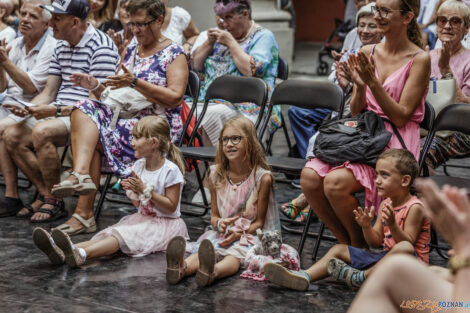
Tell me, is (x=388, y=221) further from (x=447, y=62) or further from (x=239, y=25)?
(x=239, y=25)

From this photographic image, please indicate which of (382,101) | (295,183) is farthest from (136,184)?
(295,183)

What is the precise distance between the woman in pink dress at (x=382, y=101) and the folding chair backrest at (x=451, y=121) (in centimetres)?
16

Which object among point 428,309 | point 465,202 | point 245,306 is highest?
point 465,202

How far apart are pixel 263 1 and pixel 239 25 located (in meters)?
5.26

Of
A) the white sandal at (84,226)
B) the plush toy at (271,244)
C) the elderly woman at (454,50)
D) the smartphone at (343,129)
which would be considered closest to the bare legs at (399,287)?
the plush toy at (271,244)

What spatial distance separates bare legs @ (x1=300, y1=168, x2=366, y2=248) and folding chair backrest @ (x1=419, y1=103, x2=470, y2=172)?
0.56 meters

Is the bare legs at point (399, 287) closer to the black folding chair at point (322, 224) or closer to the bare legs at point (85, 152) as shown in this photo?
the black folding chair at point (322, 224)

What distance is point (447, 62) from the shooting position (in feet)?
16.3

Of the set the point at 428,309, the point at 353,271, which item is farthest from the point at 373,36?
the point at 428,309

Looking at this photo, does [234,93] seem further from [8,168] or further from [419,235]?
[419,235]

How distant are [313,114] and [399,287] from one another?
3.74m

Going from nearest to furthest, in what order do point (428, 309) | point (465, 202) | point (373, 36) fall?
point (465, 202)
point (428, 309)
point (373, 36)

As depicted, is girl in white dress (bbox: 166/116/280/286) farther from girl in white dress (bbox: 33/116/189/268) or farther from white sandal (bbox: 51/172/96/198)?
Answer: white sandal (bbox: 51/172/96/198)

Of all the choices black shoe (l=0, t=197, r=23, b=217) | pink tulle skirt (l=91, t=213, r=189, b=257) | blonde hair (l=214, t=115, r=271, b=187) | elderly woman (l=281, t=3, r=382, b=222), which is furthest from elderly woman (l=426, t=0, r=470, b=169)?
black shoe (l=0, t=197, r=23, b=217)
